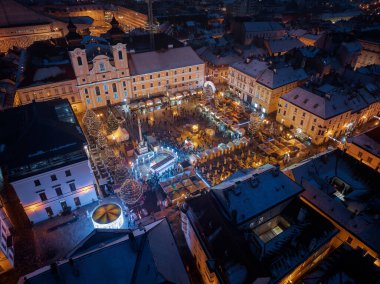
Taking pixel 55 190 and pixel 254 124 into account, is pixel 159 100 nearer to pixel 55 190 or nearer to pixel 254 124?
pixel 254 124

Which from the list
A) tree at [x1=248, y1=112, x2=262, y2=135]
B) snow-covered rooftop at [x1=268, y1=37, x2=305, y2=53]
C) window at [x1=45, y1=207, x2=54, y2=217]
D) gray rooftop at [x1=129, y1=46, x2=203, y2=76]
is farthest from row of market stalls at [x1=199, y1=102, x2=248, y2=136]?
snow-covered rooftop at [x1=268, y1=37, x2=305, y2=53]

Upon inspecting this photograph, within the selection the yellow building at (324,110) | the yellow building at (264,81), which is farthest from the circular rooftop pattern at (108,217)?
the yellow building at (264,81)

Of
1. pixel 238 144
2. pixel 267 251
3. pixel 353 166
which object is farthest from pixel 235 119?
pixel 267 251

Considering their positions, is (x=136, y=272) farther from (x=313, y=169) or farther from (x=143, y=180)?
(x=313, y=169)

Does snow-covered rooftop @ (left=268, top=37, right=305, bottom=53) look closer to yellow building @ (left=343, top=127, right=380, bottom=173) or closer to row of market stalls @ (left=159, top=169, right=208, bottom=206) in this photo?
yellow building @ (left=343, top=127, right=380, bottom=173)

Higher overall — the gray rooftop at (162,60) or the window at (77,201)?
the gray rooftop at (162,60)

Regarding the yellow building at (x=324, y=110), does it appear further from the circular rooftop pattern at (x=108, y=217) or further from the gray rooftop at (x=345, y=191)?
the circular rooftop pattern at (x=108, y=217)
